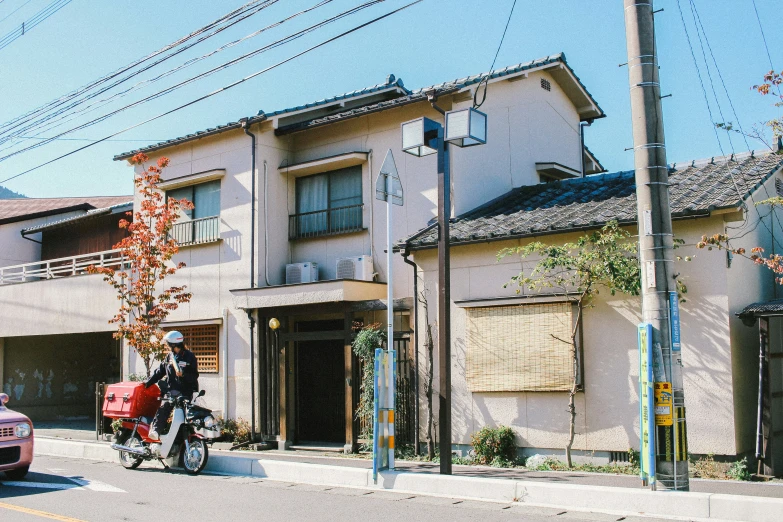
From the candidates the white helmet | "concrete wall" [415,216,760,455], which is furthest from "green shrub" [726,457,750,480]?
the white helmet

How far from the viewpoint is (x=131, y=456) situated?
12.4 meters

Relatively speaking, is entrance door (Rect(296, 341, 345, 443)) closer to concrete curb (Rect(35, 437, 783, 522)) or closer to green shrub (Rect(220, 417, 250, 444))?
green shrub (Rect(220, 417, 250, 444))

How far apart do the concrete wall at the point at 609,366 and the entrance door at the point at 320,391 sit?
2.72m

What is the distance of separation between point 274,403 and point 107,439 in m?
4.06

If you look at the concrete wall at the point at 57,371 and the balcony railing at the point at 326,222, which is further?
the concrete wall at the point at 57,371

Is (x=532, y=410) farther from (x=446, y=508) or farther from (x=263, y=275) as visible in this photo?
(x=263, y=275)

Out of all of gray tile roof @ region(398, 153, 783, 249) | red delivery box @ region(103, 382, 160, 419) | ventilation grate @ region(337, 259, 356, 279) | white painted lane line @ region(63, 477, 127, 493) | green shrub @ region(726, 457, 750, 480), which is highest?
gray tile roof @ region(398, 153, 783, 249)

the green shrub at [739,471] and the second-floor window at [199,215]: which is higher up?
the second-floor window at [199,215]

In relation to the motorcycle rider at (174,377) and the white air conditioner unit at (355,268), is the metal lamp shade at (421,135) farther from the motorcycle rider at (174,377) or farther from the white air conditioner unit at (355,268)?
the white air conditioner unit at (355,268)

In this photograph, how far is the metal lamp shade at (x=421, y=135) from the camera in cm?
1029

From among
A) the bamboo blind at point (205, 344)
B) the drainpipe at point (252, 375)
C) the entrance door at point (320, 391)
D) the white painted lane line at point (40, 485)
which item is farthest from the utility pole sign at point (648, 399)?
the bamboo blind at point (205, 344)

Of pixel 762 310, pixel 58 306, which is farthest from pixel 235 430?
pixel 762 310

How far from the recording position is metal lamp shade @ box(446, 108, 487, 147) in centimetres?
994

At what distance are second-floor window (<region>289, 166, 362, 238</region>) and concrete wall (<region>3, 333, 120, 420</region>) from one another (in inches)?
439
